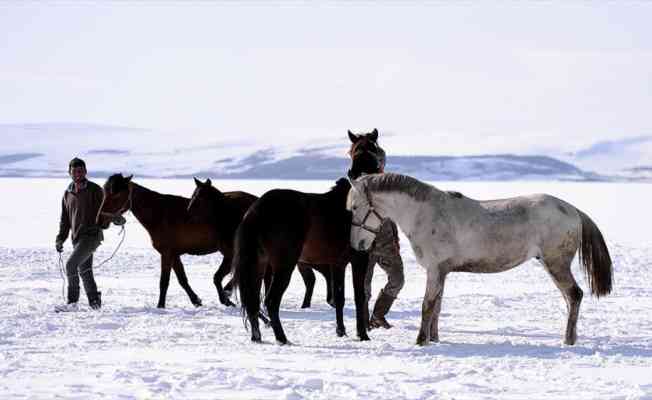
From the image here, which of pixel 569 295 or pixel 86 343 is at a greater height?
pixel 569 295

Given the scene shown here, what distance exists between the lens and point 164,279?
10977 mm

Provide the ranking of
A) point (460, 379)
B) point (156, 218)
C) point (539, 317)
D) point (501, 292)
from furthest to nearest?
1. point (501, 292)
2. point (156, 218)
3. point (539, 317)
4. point (460, 379)

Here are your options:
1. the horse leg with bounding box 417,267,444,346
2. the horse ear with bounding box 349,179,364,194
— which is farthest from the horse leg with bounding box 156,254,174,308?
the horse leg with bounding box 417,267,444,346

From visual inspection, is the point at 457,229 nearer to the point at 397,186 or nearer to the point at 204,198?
the point at 397,186

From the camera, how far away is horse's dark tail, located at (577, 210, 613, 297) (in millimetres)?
8234

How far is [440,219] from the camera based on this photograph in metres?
7.91

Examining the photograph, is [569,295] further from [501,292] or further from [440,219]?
[501,292]

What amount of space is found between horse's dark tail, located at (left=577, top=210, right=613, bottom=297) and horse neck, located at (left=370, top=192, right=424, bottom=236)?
154 centimetres

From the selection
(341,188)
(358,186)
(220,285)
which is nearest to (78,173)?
(220,285)

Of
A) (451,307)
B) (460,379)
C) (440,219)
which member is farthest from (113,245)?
(460,379)

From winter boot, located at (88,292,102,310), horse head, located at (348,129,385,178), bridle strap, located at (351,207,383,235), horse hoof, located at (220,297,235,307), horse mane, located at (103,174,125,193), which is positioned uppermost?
horse head, located at (348,129,385,178)

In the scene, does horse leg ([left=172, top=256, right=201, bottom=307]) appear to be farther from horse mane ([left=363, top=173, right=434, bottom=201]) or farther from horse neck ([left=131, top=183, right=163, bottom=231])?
horse mane ([left=363, top=173, right=434, bottom=201])

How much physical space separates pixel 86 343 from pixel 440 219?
3.21m

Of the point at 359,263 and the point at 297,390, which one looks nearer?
the point at 297,390
